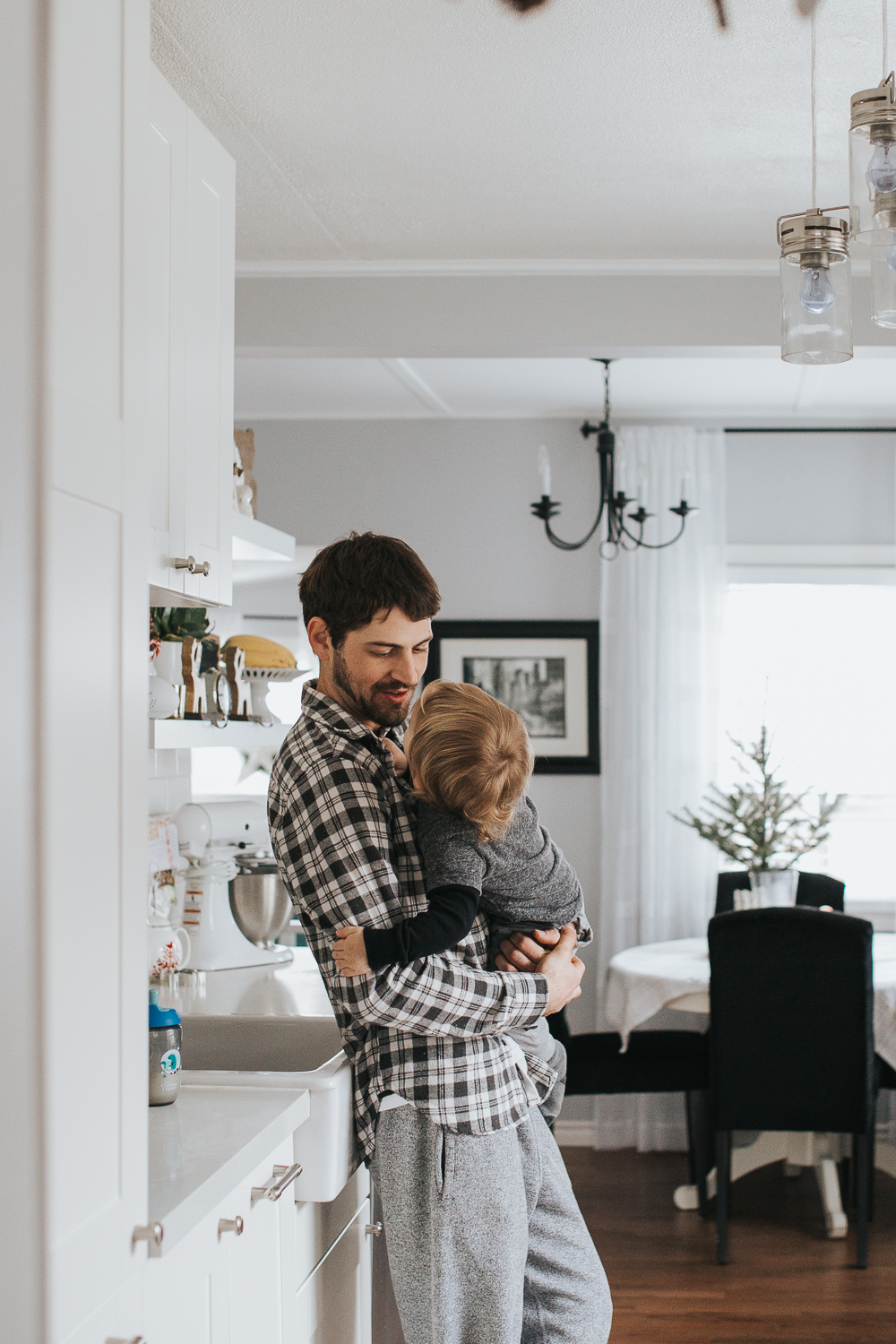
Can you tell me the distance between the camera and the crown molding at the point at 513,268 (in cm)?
298

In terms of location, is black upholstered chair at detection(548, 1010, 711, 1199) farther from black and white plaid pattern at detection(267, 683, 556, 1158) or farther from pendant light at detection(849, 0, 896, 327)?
pendant light at detection(849, 0, 896, 327)

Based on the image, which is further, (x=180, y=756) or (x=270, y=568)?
(x=270, y=568)

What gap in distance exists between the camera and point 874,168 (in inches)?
59.1

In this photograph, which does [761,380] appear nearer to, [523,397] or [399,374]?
[523,397]

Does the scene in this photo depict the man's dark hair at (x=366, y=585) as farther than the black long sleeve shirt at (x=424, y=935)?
Yes

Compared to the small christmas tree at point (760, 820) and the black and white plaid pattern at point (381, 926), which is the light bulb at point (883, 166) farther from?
the small christmas tree at point (760, 820)

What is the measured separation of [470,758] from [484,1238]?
662 millimetres

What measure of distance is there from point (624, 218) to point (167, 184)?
1369mm

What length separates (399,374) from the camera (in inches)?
168

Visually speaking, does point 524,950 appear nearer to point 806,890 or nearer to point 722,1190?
point 722,1190

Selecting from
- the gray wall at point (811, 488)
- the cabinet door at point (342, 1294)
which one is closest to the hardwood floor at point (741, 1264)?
the cabinet door at point (342, 1294)

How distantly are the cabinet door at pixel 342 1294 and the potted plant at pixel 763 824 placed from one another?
2290 millimetres

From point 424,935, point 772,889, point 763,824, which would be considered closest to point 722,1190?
point 772,889

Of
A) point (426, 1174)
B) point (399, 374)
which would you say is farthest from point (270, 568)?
point (426, 1174)
